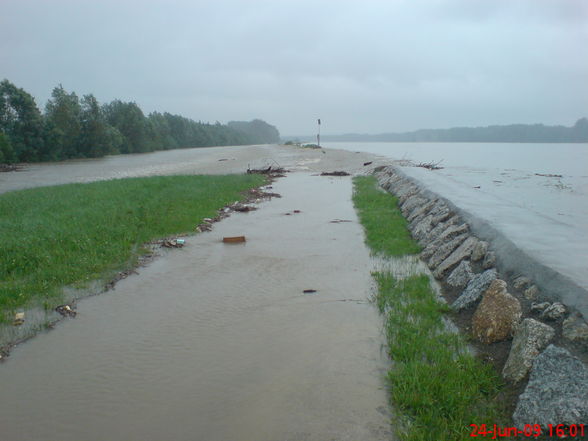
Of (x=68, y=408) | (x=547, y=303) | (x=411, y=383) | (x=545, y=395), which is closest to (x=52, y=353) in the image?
(x=68, y=408)

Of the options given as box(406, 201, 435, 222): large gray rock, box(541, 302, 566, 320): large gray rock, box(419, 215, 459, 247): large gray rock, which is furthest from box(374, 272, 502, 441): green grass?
box(406, 201, 435, 222): large gray rock

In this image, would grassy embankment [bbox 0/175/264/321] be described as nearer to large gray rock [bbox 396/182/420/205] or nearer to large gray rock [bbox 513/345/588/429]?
large gray rock [bbox 513/345/588/429]

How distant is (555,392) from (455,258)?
3902 millimetres

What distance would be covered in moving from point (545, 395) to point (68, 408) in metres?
4.05

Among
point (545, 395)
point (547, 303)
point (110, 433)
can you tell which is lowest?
point (110, 433)

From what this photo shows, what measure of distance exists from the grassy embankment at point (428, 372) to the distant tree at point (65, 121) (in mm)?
54173

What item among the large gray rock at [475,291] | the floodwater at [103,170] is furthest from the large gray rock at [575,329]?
the floodwater at [103,170]

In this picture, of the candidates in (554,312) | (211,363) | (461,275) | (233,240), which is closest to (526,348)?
(554,312)

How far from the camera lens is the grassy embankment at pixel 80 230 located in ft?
22.2

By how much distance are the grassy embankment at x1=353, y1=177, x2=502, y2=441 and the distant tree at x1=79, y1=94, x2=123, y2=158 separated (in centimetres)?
5784

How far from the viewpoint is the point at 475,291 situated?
537 centimetres

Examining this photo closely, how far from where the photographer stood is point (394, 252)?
855 cm

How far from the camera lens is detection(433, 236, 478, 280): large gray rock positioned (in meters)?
6.81

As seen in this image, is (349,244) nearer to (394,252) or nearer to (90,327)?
(394,252)
